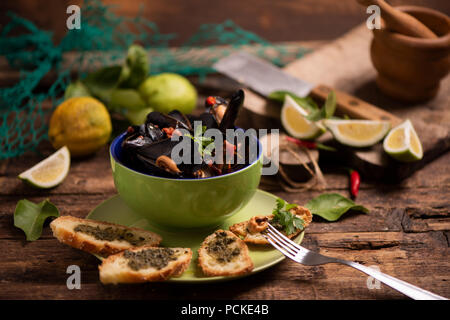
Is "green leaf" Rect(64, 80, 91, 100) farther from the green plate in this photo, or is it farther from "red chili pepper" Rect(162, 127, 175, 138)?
"red chili pepper" Rect(162, 127, 175, 138)

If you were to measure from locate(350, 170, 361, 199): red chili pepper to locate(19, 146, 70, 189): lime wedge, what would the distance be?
159 cm

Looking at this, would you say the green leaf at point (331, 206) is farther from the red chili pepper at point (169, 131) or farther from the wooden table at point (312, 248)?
the red chili pepper at point (169, 131)

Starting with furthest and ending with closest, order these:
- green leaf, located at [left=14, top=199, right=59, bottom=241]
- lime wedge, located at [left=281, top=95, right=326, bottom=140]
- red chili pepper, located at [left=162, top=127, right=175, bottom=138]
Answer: lime wedge, located at [left=281, top=95, right=326, bottom=140] < green leaf, located at [left=14, top=199, right=59, bottom=241] < red chili pepper, located at [left=162, top=127, right=175, bottom=138]

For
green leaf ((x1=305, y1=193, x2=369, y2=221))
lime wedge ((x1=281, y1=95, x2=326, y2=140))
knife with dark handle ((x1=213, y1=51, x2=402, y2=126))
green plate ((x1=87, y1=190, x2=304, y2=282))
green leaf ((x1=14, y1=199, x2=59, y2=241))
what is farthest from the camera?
knife with dark handle ((x1=213, y1=51, x2=402, y2=126))

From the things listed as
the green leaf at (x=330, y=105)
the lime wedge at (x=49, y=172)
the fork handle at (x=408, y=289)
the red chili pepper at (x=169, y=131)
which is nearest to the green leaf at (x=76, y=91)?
the lime wedge at (x=49, y=172)

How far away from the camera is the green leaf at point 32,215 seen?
6.78 feet

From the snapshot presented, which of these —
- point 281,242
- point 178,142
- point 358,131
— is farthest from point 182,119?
point 358,131

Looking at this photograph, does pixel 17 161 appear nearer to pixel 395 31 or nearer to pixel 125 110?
pixel 125 110

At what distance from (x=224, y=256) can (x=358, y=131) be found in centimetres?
142

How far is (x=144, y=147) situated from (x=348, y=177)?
1.36 metres

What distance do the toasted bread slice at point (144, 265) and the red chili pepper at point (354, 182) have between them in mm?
1131

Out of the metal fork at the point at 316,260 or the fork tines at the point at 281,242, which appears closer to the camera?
the metal fork at the point at 316,260

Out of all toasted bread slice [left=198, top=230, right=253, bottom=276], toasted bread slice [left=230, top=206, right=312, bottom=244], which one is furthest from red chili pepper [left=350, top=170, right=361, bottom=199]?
toasted bread slice [left=198, top=230, right=253, bottom=276]

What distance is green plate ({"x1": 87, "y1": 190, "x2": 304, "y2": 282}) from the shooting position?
5.44ft
